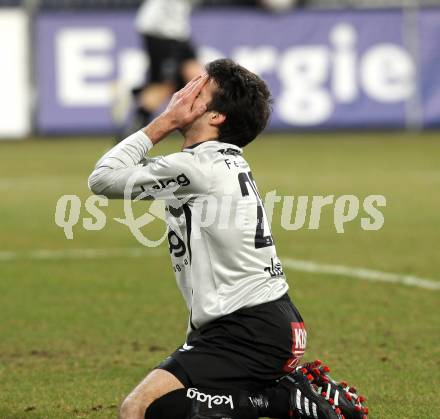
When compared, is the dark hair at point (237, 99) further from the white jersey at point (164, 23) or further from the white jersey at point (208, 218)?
the white jersey at point (164, 23)

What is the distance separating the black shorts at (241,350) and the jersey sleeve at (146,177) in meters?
0.52

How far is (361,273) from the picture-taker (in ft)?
29.8

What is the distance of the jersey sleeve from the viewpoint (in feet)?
15.5

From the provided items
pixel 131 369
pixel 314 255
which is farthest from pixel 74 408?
pixel 314 255

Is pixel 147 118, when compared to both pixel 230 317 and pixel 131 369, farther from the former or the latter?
pixel 230 317

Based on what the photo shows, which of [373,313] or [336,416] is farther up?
[336,416]

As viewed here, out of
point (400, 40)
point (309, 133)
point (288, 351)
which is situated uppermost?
point (288, 351)

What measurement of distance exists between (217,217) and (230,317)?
0.38 m

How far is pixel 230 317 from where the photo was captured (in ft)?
15.4

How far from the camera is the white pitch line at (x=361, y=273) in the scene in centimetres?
862

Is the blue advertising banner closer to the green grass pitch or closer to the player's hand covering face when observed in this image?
the green grass pitch

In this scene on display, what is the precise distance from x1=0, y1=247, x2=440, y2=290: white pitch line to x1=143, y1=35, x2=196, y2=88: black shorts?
7834mm

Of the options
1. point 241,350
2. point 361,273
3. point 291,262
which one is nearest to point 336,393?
point 241,350

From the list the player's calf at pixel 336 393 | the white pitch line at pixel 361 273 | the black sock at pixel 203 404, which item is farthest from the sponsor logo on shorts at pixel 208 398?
the white pitch line at pixel 361 273
